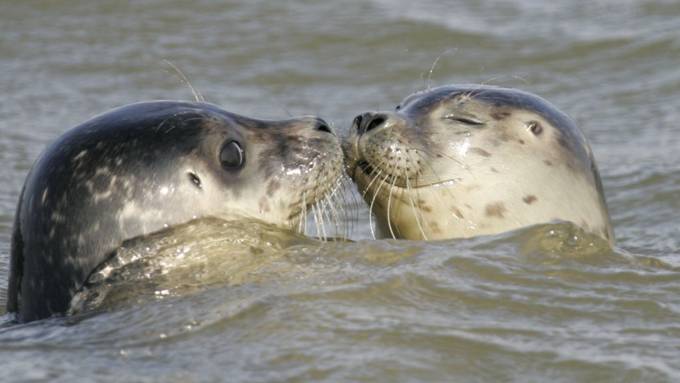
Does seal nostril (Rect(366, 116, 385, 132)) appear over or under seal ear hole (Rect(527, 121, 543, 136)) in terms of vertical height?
over

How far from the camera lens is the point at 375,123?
230 inches

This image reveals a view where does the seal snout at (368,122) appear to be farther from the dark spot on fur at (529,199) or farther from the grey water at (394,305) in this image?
the dark spot on fur at (529,199)

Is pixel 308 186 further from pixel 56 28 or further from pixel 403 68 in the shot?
pixel 56 28

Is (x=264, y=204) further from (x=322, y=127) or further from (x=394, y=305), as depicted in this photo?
(x=394, y=305)

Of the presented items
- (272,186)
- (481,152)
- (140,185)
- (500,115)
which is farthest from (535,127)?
(140,185)

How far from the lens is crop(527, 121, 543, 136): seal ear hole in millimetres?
5984

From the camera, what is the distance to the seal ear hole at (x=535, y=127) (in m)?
5.98

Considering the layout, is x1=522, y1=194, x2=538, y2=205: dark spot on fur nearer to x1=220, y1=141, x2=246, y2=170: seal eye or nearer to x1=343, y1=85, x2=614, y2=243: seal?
x1=343, y1=85, x2=614, y2=243: seal

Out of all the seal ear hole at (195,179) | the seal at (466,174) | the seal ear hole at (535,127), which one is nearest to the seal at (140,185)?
the seal ear hole at (195,179)

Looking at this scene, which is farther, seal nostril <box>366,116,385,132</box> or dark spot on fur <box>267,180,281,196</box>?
seal nostril <box>366,116,385,132</box>

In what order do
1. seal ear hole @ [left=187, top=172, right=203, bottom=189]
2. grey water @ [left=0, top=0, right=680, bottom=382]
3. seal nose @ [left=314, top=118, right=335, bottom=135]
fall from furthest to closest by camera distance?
1. seal nose @ [left=314, top=118, right=335, bottom=135]
2. seal ear hole @ [left=187, top=172, right=203, bottom=189]
3. grey water @ [left=0, top=0, right=680, bottom=382]

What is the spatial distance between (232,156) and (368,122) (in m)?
0.78

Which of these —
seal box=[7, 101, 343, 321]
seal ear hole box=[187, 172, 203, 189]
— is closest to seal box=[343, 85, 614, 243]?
seal box=[7, 101, 343, 321]

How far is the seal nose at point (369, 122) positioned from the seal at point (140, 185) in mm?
410
